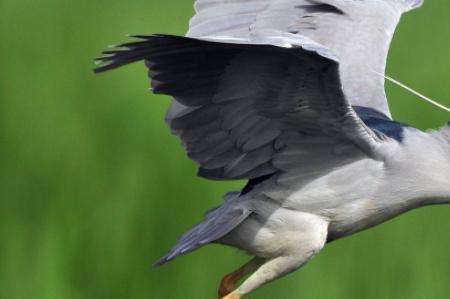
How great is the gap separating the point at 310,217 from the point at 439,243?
150 cm

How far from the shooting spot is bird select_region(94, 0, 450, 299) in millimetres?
3691

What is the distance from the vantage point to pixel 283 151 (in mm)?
3893

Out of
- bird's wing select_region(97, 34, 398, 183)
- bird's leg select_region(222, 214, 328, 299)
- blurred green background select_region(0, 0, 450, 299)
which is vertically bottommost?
blurred green background select_region(0, 0, 450, 299)

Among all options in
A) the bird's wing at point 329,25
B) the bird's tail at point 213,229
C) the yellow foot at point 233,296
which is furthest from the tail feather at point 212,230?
the bird's wing at point 329,25

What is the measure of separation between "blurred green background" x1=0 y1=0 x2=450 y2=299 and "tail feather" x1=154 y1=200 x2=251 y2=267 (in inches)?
44.0

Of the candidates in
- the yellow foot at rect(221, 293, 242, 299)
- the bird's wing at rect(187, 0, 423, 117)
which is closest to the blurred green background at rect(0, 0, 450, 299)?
the bird's wing at rect(187, 0, 423, 117)

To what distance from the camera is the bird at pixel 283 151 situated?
369 cm

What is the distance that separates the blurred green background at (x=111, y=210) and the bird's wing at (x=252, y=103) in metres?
1.20

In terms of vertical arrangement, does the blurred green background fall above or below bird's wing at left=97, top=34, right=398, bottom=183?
below

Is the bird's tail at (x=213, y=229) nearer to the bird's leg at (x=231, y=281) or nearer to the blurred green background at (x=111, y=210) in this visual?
the bird's leg at (x=231, y=281)

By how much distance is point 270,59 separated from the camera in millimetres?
3666

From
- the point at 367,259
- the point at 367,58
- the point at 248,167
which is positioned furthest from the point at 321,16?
the point at 367,259

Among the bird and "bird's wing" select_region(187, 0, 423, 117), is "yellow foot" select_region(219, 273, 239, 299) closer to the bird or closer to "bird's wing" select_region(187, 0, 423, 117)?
the bird

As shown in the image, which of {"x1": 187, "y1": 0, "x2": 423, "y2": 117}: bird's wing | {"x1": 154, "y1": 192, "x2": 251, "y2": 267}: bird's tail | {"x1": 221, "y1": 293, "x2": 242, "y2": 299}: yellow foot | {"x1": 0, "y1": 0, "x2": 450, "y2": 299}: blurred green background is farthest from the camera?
{"x1": 0, "y1": 0, "x2": 450, "y2": 299}: blurred green background
